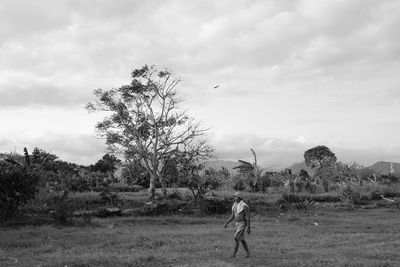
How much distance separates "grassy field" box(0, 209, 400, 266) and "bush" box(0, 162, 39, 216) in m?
1.47

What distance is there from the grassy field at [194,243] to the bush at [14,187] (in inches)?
57.9

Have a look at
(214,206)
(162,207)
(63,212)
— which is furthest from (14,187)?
(214,206)

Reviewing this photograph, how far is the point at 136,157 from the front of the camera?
85.0 ft

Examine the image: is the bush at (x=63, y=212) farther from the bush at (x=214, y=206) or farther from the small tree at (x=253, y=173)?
the small tree at (x=253, y=173)

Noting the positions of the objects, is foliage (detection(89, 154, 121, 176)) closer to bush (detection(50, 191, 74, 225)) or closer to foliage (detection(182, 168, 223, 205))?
foliage (detection(182, 168, 223, 205))

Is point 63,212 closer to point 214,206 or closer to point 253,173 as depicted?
point 214,206

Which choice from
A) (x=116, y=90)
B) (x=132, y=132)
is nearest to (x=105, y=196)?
(x=132, y=132)

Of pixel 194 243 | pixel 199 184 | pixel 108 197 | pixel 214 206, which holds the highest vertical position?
pixel 199 184

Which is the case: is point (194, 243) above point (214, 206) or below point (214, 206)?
below

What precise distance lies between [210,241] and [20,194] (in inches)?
358

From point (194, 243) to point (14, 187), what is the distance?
8.97m

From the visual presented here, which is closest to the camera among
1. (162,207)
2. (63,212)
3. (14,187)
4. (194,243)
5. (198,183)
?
(194,243)

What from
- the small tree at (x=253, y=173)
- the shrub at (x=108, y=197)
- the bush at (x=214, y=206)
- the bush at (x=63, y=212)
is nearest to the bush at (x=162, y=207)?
the bush at (x=214, y=206)

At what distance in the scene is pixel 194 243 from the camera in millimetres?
14359
